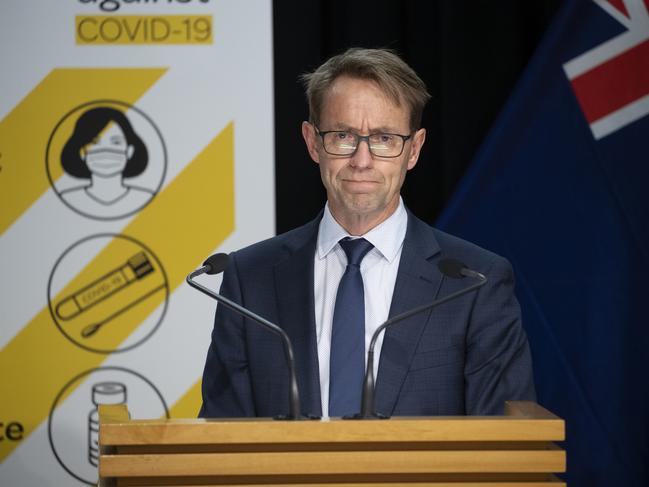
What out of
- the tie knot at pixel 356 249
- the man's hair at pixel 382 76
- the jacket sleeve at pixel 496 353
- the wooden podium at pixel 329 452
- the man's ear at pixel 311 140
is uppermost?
the man's hair at pixel 382 76

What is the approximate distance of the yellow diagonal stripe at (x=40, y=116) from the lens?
3.54 metres

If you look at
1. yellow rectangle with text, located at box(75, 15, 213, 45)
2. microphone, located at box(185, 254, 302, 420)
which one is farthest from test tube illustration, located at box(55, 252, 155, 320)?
microphone, located at box(185, 254, 302, 420)

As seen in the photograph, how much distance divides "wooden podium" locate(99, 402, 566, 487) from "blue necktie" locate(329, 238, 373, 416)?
0.64 meters

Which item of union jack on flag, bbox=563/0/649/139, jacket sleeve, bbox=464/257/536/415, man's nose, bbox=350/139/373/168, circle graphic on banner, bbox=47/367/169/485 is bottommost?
circle graphic on banner, bbox=47/367/169/485

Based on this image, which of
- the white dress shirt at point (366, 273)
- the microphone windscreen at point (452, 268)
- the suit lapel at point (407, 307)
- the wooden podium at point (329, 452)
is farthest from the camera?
the white dress shirt at point (366, 273)

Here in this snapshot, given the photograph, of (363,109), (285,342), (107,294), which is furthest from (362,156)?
(107,294)

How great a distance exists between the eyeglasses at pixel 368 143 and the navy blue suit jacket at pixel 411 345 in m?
0.22

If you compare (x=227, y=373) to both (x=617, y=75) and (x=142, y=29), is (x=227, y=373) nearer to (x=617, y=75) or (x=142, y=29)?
(x=142, y=29)

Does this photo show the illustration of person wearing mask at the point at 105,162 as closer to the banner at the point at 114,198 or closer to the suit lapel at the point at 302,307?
the banner at the point at 114,198

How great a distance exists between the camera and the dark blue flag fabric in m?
3.53

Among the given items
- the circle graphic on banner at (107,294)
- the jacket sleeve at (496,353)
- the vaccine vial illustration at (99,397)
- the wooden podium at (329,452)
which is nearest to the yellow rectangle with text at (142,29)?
the circle graphic on banner at (107,294)

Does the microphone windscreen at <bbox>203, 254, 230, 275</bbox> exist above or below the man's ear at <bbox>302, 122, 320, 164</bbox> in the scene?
below

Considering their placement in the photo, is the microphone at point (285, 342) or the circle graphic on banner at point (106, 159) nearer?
the microphone at point (285, 342)

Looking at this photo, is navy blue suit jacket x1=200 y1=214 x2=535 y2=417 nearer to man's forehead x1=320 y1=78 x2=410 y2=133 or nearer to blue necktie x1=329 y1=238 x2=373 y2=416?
blue necktie x1=329 y1=238 x2=373 y2=416
